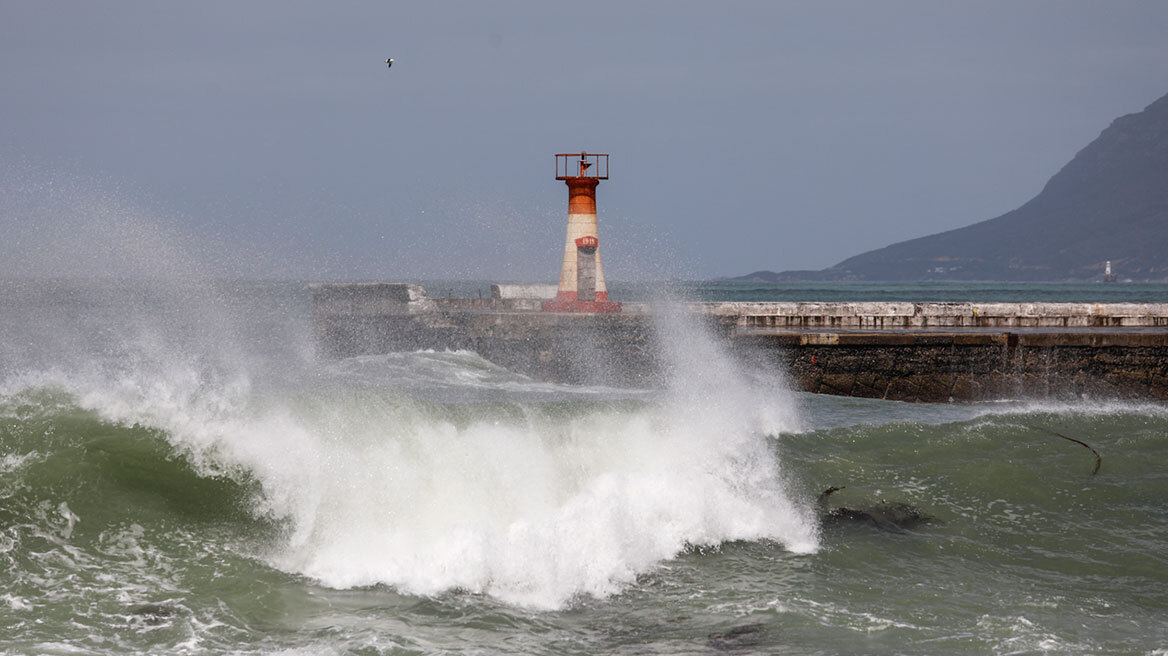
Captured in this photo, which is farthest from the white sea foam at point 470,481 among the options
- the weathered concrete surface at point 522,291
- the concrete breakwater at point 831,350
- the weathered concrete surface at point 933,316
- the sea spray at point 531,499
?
the weathered concrete surface at point 522,291

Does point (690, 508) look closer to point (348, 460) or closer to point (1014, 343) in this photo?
point (348, 460)

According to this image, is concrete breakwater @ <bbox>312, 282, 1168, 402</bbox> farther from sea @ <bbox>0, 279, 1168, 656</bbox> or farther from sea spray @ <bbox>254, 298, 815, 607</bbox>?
sea spray @ <bbox>254, 298, 815, 607</bbox>

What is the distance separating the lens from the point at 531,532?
6637 mm

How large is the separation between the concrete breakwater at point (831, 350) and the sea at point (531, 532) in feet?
18.6

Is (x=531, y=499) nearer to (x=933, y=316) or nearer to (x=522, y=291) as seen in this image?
(x=933, y=316)

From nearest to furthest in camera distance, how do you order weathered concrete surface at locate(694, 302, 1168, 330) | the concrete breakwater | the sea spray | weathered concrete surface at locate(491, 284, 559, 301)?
the sea spray, the concrete breakwater, weathered concrete surface at locate(694, 302, 1168, 330), weathered concrete surface at locate(491, 284, 559, 301)

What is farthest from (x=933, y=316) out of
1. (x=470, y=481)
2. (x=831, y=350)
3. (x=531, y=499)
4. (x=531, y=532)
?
(x=531, y=532)

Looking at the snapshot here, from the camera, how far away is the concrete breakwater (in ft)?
52.9

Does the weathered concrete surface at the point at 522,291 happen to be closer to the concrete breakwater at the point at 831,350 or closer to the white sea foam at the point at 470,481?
the concrete breakwater at the point at 831,350

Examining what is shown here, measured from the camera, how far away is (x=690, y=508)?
24.9 ft

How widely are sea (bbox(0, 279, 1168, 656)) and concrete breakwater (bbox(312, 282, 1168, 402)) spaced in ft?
18.6

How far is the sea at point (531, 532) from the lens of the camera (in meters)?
5.47

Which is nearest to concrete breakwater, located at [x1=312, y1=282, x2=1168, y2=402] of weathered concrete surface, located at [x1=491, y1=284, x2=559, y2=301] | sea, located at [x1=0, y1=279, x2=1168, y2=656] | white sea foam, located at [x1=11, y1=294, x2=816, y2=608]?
sea, located at [x1=0, y1=279, x2=1168, y2=656]

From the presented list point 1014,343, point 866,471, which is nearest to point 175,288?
point 1014,343
